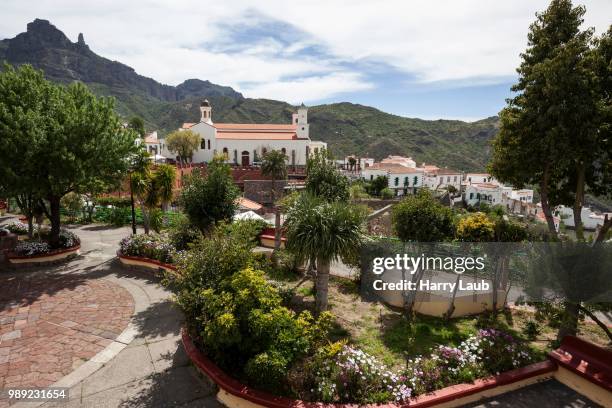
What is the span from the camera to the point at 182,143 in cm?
5262

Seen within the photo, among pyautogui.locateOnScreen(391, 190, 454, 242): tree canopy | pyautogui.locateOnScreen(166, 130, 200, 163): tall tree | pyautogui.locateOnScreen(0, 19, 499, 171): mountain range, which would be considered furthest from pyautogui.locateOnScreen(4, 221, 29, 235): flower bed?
pyautogui.locateOnScreen(0, 19, 499, 171): mountain range

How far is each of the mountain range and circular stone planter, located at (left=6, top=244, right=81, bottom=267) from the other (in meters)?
85.9

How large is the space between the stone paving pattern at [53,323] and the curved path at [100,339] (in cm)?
2

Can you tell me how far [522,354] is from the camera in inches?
273

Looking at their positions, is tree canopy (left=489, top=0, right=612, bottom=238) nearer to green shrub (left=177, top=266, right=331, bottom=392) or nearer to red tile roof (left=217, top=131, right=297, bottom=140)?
green shrub (left=177, top=266, right=331, bottom=392)

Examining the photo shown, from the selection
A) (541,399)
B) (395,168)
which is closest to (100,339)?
(541,399)

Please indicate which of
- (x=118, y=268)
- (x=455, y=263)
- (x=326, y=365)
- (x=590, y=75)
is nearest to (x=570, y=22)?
(x=590, y=75)

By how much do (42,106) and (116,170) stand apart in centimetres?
344

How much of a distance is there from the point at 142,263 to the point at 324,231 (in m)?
A: 8.18

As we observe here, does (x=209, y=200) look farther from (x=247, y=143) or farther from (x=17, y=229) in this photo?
(x=247, y=143)

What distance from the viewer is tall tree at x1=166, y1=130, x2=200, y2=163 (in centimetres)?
5238

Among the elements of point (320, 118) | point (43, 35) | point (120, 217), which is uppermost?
point (43, 35)

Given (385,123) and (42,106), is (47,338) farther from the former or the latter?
(385,123)

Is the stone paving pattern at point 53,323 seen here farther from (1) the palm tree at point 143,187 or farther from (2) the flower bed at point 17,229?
(2) the flower bed at point 17,229
